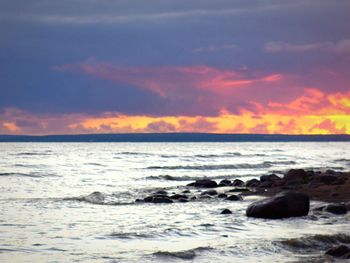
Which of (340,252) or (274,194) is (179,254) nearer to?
(340,252)

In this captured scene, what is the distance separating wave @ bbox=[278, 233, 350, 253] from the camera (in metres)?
17.9

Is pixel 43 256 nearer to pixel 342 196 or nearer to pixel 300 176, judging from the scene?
pixel 342 196

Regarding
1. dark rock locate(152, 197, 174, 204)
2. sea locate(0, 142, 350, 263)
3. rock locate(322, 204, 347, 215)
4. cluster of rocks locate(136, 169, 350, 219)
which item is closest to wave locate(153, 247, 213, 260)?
sea locate(0, 142, 350, 263)

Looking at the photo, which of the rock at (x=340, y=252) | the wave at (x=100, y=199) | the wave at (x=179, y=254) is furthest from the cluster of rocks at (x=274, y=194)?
the wave at (x=179, y=254)

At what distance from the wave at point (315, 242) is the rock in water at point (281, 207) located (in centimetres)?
453

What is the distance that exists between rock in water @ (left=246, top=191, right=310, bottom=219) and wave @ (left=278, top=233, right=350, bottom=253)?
453 cm

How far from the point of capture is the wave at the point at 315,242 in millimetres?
17922

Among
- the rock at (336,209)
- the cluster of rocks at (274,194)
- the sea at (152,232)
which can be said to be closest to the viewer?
the sea at (152,232)

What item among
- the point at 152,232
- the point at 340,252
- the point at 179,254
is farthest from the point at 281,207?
the point at 179,254

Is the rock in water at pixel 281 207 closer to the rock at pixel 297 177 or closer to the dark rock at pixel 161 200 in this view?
the dark rock at pixel 161 200

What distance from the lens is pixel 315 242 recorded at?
1842 centimetres

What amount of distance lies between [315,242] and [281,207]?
5.24 m

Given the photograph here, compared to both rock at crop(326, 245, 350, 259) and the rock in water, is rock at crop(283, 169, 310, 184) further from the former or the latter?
rock at crop(326, 245, 350, 259)

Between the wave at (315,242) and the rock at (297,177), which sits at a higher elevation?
the rock at (297,177)
